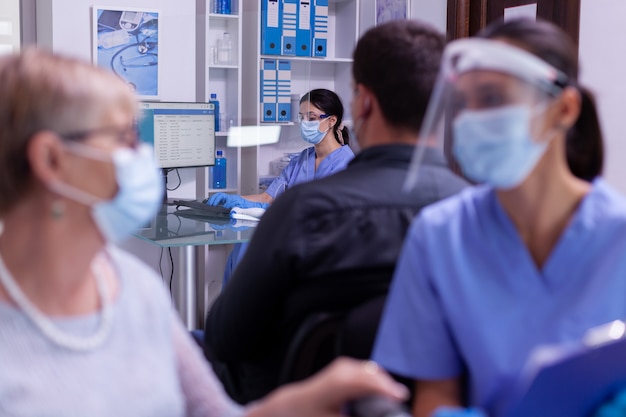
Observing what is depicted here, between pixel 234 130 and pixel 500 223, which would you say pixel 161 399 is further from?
pixel 234 130

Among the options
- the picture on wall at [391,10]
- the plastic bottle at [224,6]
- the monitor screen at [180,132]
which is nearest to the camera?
the monitor screen at [180,132]

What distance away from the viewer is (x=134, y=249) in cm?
402

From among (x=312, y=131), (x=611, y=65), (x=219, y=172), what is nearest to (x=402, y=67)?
(x=312, y=131)

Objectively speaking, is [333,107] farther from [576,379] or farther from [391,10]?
[576,379]

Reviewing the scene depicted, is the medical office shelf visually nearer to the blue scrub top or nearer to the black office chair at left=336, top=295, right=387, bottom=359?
the blue scrub top

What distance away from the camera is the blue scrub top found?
12.6ft

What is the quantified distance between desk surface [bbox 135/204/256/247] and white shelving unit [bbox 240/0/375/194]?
797 mm

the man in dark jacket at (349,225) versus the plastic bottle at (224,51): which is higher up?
the plastic bottle at (224,51)

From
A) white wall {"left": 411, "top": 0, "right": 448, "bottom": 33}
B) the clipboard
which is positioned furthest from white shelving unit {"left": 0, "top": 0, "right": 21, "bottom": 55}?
the clipboard

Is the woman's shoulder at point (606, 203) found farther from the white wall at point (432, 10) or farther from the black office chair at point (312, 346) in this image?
the white wall at point (432, 10)

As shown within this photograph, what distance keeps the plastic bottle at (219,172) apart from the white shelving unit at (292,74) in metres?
0.11

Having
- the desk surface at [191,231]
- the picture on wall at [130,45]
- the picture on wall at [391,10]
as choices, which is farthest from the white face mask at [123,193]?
the picture on wall at [391,10]

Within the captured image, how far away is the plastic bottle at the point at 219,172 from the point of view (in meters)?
4.18

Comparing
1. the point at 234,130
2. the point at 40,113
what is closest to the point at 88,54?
the point at 234,130
